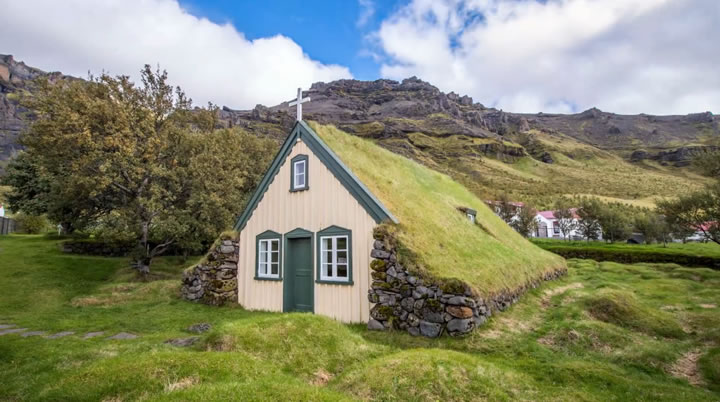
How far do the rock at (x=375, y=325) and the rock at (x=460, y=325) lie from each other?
1966 mm

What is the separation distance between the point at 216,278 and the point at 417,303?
955 cm

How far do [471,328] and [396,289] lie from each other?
2.26m

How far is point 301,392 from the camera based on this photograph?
5148mm

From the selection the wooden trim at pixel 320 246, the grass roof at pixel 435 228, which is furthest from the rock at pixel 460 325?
the wooden trim at pixel 320 246

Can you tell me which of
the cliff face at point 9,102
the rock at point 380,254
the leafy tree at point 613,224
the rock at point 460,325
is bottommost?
the rock at point 460,325

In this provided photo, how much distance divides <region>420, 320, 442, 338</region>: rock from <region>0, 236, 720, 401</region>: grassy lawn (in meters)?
0.27

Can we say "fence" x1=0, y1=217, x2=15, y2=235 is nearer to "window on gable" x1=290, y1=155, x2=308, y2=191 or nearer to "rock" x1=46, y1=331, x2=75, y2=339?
"rock" x1=46, y1=331, x2=75, y2=339

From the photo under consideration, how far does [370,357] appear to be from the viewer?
8258mm

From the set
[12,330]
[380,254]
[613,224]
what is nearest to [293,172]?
[380,254]

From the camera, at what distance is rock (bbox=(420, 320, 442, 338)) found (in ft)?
31.8

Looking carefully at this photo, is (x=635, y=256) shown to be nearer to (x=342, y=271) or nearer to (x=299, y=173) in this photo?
(x=342, y=271)

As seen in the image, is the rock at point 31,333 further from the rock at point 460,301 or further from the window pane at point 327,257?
the rock at point 460,301

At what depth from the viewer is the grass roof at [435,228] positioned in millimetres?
11359

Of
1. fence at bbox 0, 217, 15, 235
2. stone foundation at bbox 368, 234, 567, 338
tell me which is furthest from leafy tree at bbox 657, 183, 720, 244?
fence at bbox 0, 217, 15, 235
